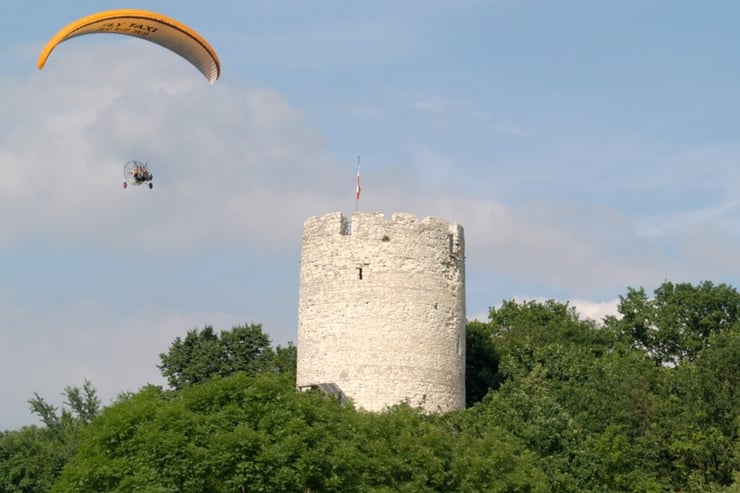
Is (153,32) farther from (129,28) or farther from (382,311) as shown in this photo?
(382,311)

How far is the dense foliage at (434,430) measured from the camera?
1340 inches

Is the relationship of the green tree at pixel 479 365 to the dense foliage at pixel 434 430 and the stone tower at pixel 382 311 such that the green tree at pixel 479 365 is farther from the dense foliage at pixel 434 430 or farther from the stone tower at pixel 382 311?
the stone tower at pixel 382 311

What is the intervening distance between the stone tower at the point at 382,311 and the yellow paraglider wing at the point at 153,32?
5790mm

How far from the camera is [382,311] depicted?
43562 mm

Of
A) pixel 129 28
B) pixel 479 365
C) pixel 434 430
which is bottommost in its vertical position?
pixel 434 430

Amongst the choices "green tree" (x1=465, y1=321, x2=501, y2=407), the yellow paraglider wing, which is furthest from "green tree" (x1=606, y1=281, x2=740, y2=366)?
the yellow paraglider wing

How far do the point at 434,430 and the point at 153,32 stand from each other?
507 inches

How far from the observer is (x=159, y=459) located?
111 feet

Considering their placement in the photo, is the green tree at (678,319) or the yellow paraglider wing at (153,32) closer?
the yellow paraglider wing at (153,32)

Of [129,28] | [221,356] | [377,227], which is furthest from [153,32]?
[221,356]

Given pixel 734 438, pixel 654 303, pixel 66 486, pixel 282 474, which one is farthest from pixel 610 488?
pixel 654 303

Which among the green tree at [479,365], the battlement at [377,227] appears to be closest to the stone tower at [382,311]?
the battlement at [377,227]

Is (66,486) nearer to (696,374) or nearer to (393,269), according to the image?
(393,269)

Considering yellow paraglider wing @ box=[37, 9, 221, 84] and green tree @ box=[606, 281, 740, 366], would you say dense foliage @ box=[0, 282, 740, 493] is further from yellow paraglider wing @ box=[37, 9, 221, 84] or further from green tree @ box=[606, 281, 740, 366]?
yellow paraglider wing @ box=[37, 9, 221, 84]
